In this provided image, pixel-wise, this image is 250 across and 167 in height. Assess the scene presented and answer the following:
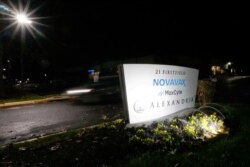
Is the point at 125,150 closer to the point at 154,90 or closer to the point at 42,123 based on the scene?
the point at 154,90

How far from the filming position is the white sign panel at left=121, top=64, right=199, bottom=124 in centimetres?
643

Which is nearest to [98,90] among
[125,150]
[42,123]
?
[42,123]

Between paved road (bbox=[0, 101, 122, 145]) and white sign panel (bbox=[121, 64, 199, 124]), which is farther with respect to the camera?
paved road (bbox=[0, 101, 122, 145])

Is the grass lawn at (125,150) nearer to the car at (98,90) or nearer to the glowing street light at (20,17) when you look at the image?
the car at (98,90)

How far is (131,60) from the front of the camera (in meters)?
43.8

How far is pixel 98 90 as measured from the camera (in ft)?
47.1

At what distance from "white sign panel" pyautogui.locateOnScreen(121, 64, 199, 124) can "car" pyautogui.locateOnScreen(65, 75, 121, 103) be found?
21.2 feet

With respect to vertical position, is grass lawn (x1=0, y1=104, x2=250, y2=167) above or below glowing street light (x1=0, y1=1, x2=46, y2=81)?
below

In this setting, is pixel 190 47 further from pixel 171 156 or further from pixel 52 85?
pixel 171 156

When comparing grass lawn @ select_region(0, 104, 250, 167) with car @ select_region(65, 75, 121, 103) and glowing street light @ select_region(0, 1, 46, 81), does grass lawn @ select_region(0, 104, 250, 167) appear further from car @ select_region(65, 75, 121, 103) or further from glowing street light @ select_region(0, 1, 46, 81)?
glowing street light @ select_region(0, 1, 46, 81)

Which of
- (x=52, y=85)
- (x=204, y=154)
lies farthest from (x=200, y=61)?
(x=204, y=154)

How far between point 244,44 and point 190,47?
1806 centimetres

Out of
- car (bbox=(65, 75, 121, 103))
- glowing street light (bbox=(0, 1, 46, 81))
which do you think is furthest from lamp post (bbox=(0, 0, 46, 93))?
car (bbox=(65, 75, 121, 103))

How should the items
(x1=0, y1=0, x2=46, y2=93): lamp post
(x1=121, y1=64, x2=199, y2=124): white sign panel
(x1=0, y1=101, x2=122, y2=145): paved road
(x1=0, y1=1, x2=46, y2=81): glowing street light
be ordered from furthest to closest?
(x1=0, y1=1, x2=46, y2=81): glowing street light
(x1=0, y1=0, x2=46, y2=93): lamp post
(x1=0, y1=101, x2=122, y2=145): paved road
(x1=121, y1=64, x2=199, y2=124): white sign panel
